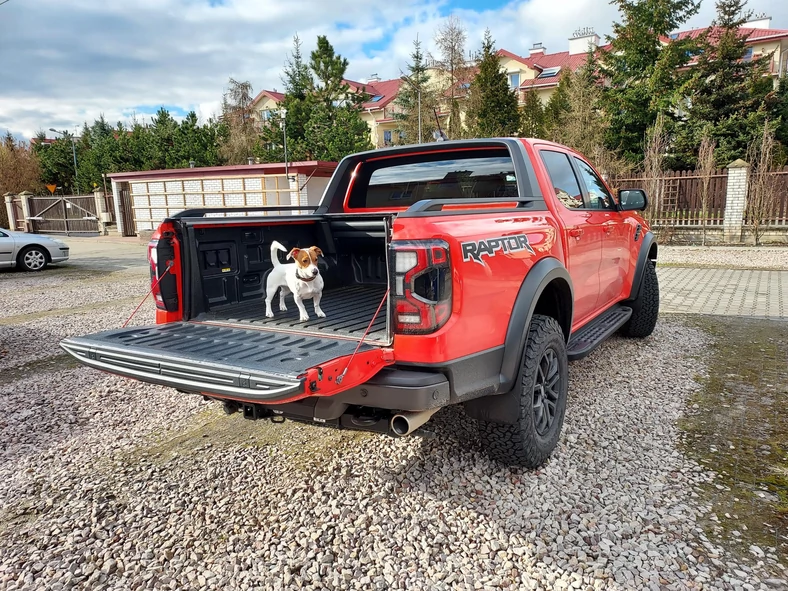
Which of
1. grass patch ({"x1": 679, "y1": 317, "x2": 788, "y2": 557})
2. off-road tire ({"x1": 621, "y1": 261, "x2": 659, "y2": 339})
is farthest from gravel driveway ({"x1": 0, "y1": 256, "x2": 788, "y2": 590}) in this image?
off-road tire ({"x1": 621, "y1": 261, "x2": 659, "y2": 339})

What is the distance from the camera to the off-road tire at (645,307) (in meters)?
5.43

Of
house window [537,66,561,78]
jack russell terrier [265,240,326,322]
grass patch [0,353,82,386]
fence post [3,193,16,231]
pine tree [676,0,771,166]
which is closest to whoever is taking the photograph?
jack russell terrier [265,240,326,322]

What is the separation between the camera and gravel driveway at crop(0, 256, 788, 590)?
7.35 ft

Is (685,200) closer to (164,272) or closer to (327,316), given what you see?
(327,316)

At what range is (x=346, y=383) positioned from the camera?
2.19 metres

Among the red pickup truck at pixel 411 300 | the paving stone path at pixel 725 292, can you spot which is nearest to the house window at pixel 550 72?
the paving stone path at pixel 725 292

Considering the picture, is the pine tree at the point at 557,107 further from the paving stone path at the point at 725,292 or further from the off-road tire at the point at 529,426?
the off-road tire at the point at 529,426

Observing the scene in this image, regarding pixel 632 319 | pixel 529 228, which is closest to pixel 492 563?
pixel 529 228

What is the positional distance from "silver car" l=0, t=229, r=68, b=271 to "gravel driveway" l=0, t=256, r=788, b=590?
992 centimetres

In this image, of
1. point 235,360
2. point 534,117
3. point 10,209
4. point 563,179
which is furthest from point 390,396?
point 534,117

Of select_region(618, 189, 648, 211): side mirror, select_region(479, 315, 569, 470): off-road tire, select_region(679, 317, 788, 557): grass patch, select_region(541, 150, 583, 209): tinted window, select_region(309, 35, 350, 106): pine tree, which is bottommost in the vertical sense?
select_region(679, 317, 788, 557): grass patch

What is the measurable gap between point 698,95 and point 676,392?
2483cm

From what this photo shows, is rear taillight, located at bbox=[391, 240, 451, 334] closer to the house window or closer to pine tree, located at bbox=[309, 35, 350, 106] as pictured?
pine tree, located at bbox=[309, 35, 350, 106]

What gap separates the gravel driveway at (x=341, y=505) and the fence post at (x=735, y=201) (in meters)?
13.4
